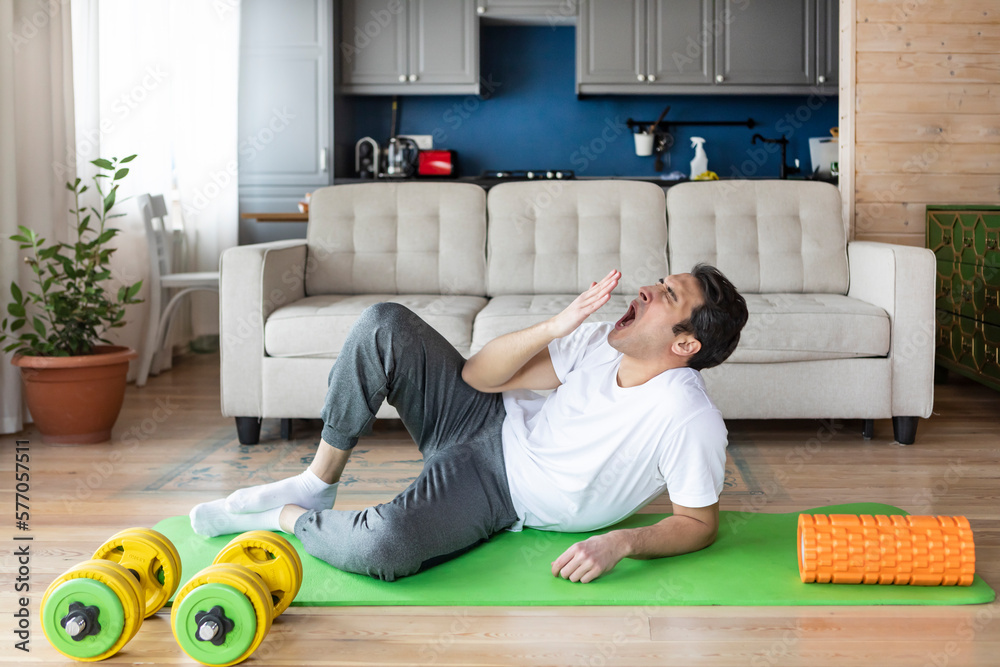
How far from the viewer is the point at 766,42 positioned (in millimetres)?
5148

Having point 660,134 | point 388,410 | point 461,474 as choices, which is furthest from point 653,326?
point 660,134

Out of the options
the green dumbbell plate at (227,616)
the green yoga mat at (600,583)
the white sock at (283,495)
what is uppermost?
the white sock at (283,495)

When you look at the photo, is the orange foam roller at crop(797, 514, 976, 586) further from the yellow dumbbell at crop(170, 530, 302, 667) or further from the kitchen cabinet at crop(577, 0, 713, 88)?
the kitchen cabinet at crop(577, 0, 713, 88)

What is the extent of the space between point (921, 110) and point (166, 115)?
3.47 m

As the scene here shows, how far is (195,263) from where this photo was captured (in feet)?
15.5

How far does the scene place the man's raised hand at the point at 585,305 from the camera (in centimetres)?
153

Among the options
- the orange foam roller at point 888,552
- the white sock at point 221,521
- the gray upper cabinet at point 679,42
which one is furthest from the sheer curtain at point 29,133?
the gray upper cabinet at point 679,42

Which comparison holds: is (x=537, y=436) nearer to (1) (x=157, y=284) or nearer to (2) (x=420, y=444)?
(2) (x=420, y=444)

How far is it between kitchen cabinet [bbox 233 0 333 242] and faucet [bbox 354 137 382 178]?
32 centimetres

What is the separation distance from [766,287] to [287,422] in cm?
173

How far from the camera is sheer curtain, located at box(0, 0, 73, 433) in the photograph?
9.44 feet

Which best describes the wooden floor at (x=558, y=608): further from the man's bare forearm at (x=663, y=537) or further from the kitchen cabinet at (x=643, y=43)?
the kitchen cabinet at (x=643, y=43)

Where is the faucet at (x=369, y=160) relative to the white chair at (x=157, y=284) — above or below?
above

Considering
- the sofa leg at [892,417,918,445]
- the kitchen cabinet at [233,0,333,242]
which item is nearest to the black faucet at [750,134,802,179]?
the kitchen cabinet at [233,0,333,242]
